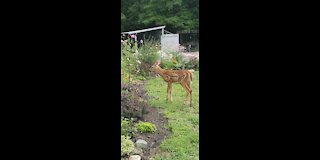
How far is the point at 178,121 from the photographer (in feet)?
9.93

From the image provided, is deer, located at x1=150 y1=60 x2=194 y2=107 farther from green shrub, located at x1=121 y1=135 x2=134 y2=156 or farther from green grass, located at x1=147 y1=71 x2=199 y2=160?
green shrub, located at x1=121 y1=135 x2=134 y2=156

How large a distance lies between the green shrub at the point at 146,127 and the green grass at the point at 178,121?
0.46 feet

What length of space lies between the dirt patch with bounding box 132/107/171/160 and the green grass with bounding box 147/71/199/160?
4cm

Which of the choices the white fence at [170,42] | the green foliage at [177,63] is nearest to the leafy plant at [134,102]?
the green foliage at [177,63]

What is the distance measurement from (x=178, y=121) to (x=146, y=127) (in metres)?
0.29

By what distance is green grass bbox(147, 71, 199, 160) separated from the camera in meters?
2.72

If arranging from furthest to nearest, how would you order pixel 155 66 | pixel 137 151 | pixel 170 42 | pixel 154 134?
pixel 155 66 → pixel 170 42 → pixel 154 134 → pixel 137 151

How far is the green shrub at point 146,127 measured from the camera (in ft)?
9.83

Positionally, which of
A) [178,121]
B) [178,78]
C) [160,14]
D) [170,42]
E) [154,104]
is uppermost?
[160,14]

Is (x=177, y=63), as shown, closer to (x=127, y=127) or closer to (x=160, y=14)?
(x=160, y=14)

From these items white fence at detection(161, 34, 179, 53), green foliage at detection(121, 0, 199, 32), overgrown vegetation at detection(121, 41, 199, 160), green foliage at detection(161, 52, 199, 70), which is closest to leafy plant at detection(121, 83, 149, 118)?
overgrown vegetation at detection(121, 41, 199, 160)

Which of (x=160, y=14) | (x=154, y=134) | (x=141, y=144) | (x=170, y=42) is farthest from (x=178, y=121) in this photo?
(x=160, y=14)

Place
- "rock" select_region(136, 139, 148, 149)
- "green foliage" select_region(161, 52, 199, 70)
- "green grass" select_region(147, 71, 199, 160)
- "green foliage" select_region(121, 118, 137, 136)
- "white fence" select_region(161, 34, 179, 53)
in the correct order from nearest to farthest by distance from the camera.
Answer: "green grass" select_region(147, 71, 199, 160)
"rock" select_region(136, 139, 148, 149)
"green foliage" select_region(121, 118, 137, 136)
"white fence" select_region(161, 34, 179, 53)
"green foliage" select_region(161, 52, 199, 70)
